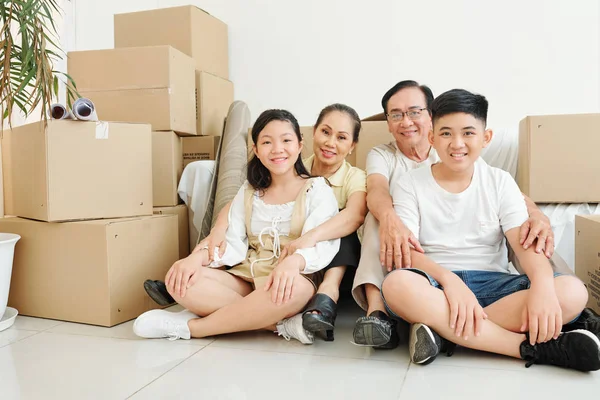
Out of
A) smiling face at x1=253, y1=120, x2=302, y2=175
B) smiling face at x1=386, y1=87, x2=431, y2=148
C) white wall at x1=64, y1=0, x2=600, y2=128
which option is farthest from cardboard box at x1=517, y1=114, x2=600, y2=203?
white wall at x1=64, y1=0, x2=600, y2=128

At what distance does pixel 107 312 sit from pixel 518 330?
1167 millimetres

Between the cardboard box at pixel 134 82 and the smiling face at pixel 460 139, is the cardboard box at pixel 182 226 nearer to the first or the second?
the cardboard box at pixel 134 82

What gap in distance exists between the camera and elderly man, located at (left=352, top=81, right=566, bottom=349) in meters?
1.25

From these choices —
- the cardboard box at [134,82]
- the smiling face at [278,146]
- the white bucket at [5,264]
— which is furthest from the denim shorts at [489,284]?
the cardboard box at [134,82]

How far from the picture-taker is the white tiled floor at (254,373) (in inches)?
41.4

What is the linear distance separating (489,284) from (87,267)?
119 centimetres

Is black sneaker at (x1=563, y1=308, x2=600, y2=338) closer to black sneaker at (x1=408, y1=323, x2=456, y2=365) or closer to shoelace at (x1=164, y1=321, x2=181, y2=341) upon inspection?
black sneaker at (x1=408, y1=323, x2=456, y2=365)

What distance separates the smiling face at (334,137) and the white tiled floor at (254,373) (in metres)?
0.58

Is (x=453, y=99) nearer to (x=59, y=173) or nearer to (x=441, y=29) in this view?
(x=59, y=173)

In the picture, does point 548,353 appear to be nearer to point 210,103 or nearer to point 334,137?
point 334,137

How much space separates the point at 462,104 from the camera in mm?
1309

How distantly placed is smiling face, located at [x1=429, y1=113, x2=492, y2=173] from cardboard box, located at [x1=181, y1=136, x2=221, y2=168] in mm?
1258

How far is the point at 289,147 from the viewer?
153 cm

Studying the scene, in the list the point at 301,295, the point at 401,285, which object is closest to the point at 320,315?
the point at 301,295
